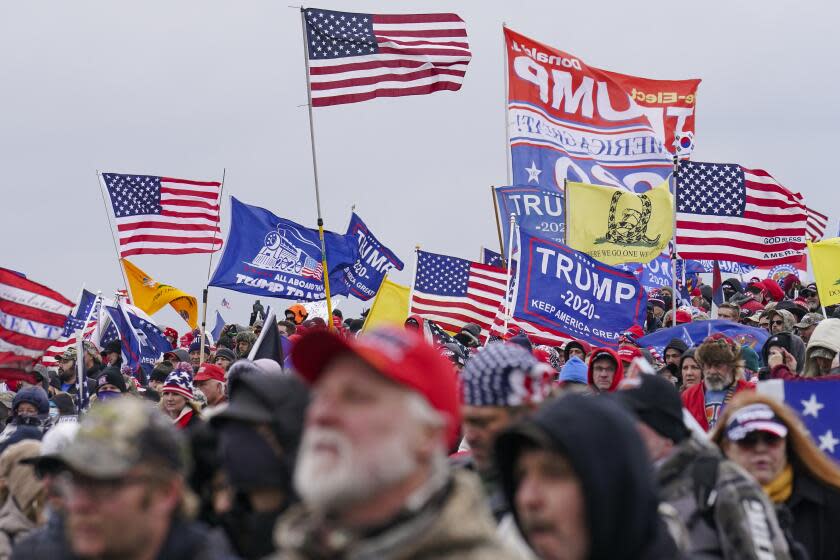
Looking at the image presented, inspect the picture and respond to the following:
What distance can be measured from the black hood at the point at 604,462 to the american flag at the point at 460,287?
1524 cm

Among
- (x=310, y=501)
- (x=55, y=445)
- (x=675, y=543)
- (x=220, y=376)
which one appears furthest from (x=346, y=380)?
(x=220, y=376)

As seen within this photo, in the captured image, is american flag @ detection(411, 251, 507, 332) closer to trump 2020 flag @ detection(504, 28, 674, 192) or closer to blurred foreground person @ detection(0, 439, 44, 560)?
trump 2020 flag @ detection(504, 28, 674, 192)

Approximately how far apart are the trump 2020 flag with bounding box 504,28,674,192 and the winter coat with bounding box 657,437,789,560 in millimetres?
15987

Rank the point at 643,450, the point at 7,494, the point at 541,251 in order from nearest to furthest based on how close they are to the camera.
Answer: the point at 643,450
the point at 7,494
the point at 541,251

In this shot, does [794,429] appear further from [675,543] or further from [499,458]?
[499,458]

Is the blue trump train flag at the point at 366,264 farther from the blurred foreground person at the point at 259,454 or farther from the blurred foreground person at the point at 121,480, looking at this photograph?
the blurred foreground person at the point at 121,480

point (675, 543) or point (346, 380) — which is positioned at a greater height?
point (346, 380)

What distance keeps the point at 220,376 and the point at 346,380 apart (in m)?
7.75

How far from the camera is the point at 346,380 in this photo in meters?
3.11

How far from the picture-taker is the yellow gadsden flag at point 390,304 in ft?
63.2

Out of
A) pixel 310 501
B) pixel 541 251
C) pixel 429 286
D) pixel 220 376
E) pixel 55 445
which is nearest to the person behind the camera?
pixel 310 501

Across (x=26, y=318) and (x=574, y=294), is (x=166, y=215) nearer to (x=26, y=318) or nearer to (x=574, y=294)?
(x=574, y=294)

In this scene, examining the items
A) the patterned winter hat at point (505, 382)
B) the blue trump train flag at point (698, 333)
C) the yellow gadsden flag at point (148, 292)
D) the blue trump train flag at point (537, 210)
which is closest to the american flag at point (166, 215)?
the yellow gadsden flag at point (148, 292)

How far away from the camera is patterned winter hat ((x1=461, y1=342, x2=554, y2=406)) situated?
5.14 m
